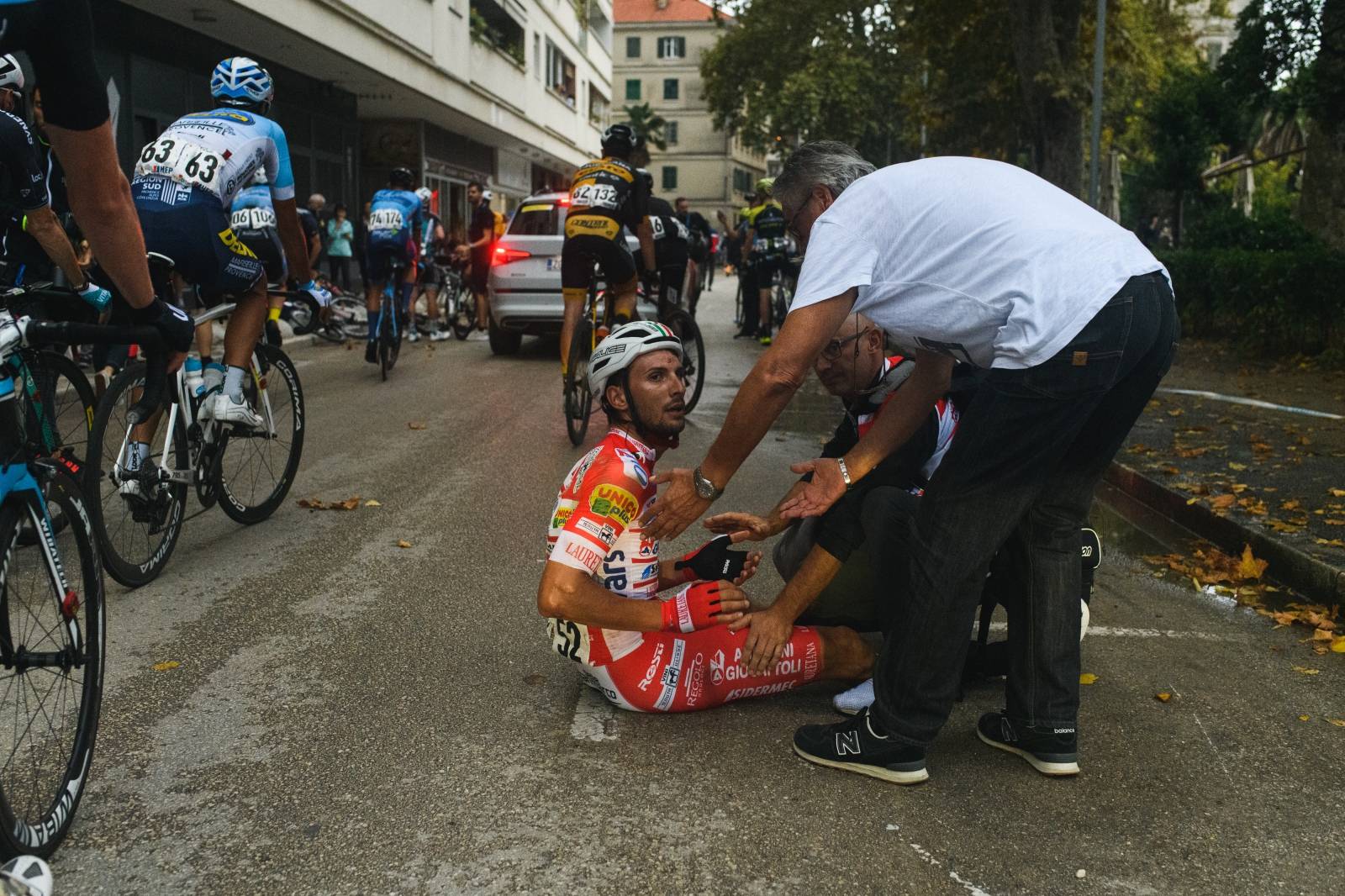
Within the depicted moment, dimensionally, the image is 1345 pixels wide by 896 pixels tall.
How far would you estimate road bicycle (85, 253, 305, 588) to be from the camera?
472cm

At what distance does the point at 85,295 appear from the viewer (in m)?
3.97

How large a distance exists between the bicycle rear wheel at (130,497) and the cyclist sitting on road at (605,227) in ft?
12.2

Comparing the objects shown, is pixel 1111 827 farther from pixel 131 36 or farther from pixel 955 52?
pixel 955 52

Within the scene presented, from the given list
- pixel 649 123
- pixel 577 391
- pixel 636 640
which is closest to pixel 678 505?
pixel 636 640

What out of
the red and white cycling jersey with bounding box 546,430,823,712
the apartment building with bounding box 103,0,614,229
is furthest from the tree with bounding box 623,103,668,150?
the red and white cycling jersey with bounding box 546,430,823,712

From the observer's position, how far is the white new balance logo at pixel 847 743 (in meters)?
3.29

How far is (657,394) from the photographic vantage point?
11.9ft

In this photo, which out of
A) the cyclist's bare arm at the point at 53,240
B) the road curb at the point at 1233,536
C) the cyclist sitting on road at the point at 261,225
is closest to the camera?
the cyclist's bare arm at the point at 53,240

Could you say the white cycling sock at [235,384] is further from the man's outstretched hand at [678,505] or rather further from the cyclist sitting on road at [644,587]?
the man's outstretched hand at [678,505]

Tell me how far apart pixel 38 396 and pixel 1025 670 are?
2.85 meters

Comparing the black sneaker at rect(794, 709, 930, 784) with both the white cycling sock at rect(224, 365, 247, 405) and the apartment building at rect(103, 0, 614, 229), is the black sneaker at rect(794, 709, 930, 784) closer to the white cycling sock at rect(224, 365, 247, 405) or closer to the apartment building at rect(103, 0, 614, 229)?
the white cycling sock at rect(224, 365, 247, 405)

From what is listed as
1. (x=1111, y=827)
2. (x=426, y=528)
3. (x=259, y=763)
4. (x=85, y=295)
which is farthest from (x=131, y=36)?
Answer: (x=1111, y=827)

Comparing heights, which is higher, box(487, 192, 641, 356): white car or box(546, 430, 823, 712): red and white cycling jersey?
box(487, 192, 641, 356): white car

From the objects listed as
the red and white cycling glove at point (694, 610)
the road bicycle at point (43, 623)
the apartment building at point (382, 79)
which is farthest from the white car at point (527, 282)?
the road bicycle at point (43, 623)
